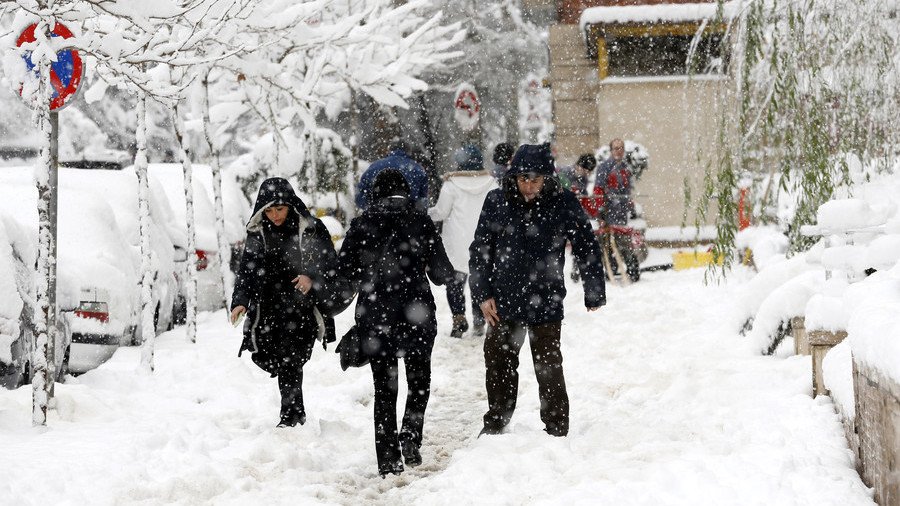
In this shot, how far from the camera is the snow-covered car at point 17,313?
6.45 m

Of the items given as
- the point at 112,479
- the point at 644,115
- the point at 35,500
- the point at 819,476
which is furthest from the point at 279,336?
Answer: the point at 644,115

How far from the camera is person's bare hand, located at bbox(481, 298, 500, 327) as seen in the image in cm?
591

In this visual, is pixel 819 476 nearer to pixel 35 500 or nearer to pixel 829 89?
pixel 829 89

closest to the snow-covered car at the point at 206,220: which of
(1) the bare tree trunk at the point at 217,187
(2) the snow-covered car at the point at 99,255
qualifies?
(1) the bare tree trunk at the point at 217,187

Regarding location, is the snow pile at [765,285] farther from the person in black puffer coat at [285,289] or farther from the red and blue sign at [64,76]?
the red and blue sign at [64,76]

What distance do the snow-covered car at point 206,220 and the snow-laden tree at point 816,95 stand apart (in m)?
7.05

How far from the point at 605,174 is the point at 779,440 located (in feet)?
28.8

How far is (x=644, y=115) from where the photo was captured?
19.7m

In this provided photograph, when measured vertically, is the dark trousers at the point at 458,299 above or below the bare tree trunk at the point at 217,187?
below

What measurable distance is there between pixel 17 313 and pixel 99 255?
2.37 metres

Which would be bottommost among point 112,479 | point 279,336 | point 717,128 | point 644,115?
point 112,479

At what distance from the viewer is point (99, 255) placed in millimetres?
8820

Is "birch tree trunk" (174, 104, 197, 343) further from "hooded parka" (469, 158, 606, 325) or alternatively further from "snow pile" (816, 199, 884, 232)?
"snow pile" (816, 199, 884, 232)

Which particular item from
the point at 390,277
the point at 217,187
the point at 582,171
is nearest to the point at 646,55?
the point at 582,171
